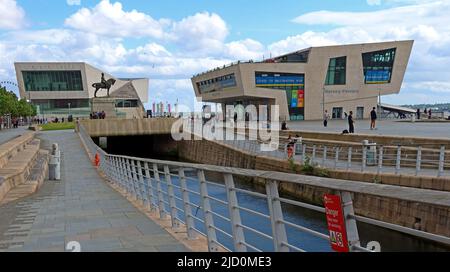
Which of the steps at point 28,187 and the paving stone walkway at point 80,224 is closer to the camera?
the paving stone walkway at point 80,224

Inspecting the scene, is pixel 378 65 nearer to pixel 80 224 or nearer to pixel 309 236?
pixel 309 236

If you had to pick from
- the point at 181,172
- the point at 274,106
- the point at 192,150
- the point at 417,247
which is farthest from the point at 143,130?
the point at 181,172

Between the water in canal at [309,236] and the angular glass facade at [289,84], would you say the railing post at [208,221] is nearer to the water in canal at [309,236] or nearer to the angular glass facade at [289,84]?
the water in canal at [309,236]

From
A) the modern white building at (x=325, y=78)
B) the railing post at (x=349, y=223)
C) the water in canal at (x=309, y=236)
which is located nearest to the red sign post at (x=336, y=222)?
the railing post at (x=349, y=223)

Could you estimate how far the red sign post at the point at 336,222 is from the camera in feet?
10.8

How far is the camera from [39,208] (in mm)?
10906

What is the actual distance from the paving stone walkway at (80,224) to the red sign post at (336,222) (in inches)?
135

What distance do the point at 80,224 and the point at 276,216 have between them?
526 cm

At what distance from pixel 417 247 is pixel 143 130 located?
4067cm

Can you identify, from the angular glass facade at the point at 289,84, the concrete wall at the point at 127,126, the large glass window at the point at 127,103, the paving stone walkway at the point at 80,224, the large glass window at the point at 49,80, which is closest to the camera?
the paving stone walkway at the point at 80,224


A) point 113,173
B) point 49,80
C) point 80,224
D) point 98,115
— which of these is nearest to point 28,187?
point 113,173
